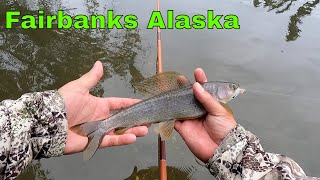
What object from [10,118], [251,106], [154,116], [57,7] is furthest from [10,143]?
[57,7]

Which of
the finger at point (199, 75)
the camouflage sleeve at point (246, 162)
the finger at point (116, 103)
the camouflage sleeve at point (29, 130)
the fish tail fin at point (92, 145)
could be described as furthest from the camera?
the finger at point (116, 103)

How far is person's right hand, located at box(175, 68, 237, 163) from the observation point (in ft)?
8.37

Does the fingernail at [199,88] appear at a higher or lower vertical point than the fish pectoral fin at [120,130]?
higher

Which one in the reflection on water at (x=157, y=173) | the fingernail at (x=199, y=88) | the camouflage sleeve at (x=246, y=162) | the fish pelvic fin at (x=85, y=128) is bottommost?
the reflection on water at (x=157, y=173)

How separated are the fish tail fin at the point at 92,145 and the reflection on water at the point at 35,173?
38.6 inches

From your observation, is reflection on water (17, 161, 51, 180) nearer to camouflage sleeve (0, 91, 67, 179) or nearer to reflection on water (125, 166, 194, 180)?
reflection on water (125, 166, 194, 180)

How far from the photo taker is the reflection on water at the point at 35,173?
10.7 ft

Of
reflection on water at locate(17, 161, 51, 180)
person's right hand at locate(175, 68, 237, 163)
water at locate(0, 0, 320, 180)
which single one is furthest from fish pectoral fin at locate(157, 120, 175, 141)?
reflection on water at locate(17, 161, 51, 180)

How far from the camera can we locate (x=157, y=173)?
3371 millimetres

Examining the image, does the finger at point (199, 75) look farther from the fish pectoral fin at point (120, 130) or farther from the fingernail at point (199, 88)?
the fish pectoral fin at point (120, 130)

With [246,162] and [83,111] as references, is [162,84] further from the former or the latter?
[246,162]

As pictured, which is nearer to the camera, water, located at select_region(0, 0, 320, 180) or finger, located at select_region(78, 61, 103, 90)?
finger, located at select_region(78, 61, 103, 90)

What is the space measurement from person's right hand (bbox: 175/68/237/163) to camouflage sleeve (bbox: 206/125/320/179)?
84 mm

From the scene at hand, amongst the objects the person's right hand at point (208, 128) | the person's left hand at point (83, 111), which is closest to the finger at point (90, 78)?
the person's left hand at point (83, 111)
